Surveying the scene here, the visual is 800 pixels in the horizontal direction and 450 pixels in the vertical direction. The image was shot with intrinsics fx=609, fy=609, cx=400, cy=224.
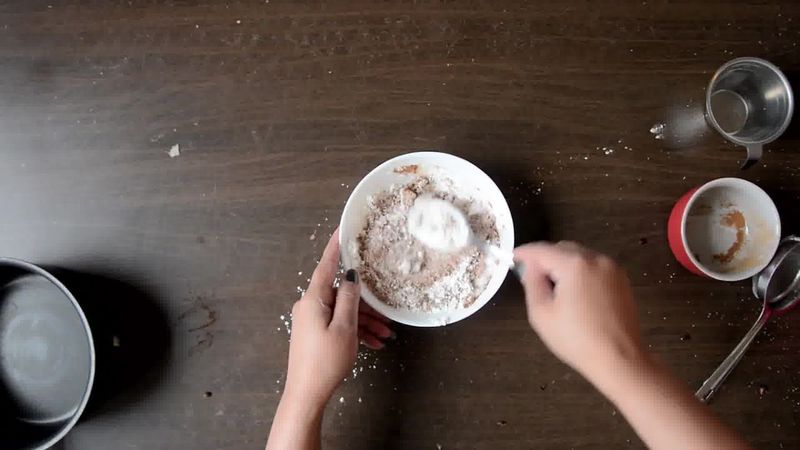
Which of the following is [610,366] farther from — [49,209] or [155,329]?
[49,209]

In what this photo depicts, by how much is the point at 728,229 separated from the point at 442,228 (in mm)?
416

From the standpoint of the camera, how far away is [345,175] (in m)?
0.87

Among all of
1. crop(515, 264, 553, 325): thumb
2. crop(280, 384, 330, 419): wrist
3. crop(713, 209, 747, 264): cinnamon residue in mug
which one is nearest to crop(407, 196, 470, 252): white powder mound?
crop(515, 264, 553, 325): thumb

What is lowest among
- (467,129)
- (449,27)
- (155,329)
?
(155,329)

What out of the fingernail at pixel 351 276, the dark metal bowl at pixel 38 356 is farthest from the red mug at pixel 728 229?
the dark metal bowl at pixel 38 356

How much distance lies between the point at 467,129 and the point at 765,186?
0.45 m

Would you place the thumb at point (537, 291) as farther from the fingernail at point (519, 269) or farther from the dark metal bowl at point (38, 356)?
the dark metal bowl at point (38, 356)

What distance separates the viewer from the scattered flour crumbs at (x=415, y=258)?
0.82 meters

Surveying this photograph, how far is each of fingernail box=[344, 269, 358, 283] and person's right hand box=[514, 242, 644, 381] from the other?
0.71ft

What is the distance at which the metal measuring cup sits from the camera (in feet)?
2.80

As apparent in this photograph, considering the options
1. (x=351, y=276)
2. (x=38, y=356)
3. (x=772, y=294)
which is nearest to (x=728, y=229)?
(x=772, y=294)

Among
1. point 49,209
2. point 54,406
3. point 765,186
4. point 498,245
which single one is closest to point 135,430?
point 54,406

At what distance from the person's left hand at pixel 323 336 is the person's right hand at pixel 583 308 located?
0.74 ft

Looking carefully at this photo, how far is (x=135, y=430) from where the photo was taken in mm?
833
